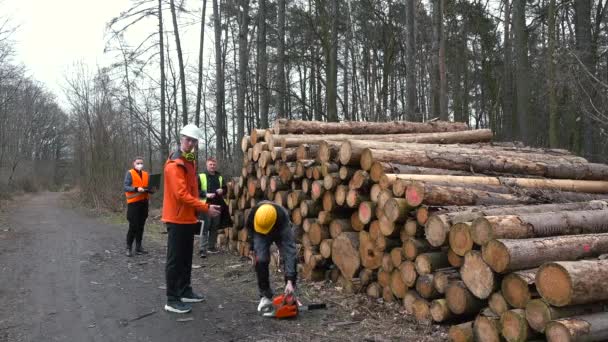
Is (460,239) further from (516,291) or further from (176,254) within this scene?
(176,254)

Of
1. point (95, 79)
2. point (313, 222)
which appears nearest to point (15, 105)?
point (95, 79)

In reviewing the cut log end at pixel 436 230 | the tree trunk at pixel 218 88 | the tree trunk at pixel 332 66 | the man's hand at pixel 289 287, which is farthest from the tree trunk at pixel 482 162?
the tree trunk at pixel 218 88

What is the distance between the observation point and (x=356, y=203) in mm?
6648

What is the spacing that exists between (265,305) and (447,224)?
7.28ft

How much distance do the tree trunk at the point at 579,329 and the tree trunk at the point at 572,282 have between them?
0.13 m

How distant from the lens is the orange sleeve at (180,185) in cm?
576

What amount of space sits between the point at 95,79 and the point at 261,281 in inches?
1000

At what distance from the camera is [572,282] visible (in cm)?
389

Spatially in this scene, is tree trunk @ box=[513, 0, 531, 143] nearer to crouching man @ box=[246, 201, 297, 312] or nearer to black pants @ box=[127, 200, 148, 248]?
black pants @ box=[127, 200, 148, 248]

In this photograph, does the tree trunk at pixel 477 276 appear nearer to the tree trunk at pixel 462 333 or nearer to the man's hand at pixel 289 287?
the tree trunk at pixel 462 333

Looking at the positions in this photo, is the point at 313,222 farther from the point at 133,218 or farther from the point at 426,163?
the point at 133,218

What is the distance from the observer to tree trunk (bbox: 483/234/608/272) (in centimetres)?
443

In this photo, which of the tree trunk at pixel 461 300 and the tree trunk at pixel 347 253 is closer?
the tree trunk at pixel 461 300

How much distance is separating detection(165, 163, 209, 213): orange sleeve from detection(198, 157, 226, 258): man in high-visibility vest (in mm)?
3190
